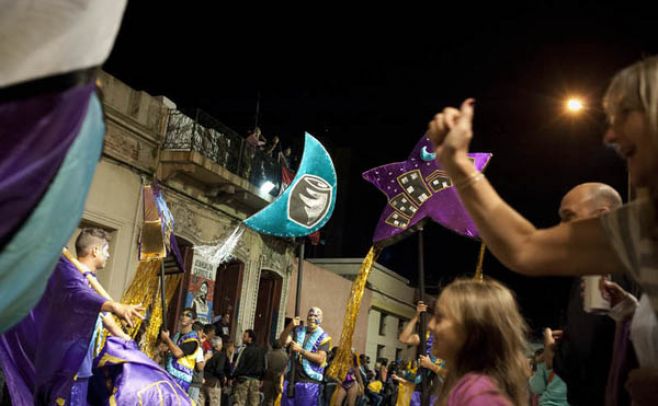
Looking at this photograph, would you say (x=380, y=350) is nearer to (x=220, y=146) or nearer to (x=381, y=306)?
(x=381, y=306)

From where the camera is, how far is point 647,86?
1.51 meters

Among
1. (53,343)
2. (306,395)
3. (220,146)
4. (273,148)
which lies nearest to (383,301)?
(273,148)

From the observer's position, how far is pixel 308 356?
10.3m

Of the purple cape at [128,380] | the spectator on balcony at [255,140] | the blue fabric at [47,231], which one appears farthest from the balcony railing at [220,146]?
the blue fabric at [47,231]

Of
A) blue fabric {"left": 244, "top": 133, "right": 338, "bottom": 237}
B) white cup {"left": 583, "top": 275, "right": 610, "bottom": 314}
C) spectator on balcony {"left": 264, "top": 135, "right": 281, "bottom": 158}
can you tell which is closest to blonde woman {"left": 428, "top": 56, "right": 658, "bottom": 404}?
white cup {"left": 583, "top": 275, "right": 610, "bottom": 314}

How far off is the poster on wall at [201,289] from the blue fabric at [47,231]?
14734 millimetres

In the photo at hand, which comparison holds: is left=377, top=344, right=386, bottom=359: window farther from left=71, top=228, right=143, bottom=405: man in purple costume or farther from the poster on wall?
left=71, top=228, right=143, bottom=405: man in purple costume

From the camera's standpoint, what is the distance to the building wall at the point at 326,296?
20969 millimetres

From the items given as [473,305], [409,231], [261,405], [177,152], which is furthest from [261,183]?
[473,305]

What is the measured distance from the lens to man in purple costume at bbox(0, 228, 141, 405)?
190 inches

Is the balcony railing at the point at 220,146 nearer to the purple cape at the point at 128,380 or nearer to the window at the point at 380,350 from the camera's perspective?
the purple cape at the point at 128,380

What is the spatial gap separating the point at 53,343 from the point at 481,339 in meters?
3.61

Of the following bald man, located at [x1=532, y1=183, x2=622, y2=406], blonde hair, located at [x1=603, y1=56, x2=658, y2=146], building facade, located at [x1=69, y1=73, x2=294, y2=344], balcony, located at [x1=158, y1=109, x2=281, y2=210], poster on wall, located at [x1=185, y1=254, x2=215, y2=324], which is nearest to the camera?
blonde hair, located at [x1=603, y1=56, x2=658, y2=146]

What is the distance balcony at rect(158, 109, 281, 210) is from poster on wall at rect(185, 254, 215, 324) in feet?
6.05
